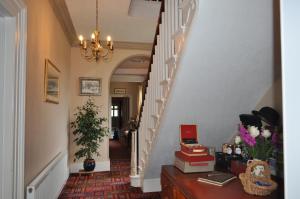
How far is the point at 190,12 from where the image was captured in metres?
1.42

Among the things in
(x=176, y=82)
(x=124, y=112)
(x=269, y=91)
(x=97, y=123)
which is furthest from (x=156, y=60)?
(x=124, y=112)

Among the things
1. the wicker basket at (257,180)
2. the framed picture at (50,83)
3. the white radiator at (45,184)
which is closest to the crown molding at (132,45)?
the framed picture at (50,83)

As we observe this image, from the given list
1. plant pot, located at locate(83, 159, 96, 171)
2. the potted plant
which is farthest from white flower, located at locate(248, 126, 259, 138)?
plant pot, located at locate(83, 159, 96, 171)

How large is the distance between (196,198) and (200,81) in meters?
0.86

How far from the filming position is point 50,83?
2.81m

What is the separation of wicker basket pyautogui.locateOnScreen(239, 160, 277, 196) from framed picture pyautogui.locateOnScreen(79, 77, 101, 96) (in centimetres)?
372

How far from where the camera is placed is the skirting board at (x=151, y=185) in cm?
314

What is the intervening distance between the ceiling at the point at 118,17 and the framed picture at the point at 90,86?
91 centimetres

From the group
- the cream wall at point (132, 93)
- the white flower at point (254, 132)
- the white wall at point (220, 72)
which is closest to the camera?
the white wall at point (220, 72)

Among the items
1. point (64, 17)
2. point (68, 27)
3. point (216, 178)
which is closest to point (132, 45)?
point (68, 27)

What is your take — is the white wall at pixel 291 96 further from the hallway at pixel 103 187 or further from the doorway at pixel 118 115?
the doorway at pixel 118 115

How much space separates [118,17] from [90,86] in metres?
1.74

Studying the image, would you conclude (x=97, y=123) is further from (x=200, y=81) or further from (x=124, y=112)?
(x=124, y=112)

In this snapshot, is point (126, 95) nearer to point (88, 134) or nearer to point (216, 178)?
point (88, 134)
